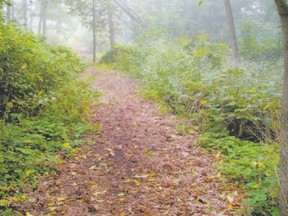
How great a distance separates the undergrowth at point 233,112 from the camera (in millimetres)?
3645

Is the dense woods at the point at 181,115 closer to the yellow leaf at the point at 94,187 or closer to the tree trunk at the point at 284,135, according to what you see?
the tree trunk at the point at 284,135

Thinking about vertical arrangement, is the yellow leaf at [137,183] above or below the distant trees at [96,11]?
below

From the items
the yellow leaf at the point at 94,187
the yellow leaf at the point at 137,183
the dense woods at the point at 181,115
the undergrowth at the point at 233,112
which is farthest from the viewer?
the yellow leaf at the point at 137,183

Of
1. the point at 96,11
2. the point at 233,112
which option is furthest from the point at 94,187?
the point at 96,11

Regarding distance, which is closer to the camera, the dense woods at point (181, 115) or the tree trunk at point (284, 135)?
the tree trunk at point (284, 135)

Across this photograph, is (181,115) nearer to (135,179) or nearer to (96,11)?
(135,179)

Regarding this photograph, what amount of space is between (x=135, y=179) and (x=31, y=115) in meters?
2.43

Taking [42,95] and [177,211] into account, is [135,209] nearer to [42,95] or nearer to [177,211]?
[177,211]

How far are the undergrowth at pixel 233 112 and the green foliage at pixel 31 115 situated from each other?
2413 millimetres

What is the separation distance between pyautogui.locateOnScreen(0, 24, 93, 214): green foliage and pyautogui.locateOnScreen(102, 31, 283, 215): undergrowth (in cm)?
241

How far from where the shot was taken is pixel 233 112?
223 inches

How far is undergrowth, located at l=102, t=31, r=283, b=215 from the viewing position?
364cm

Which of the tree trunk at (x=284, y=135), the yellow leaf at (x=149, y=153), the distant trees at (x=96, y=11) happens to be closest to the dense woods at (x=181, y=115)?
the tree trunk at (x=284, y=135)

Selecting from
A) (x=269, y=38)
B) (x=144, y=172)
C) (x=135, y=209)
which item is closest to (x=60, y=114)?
(x=144, y=172)
